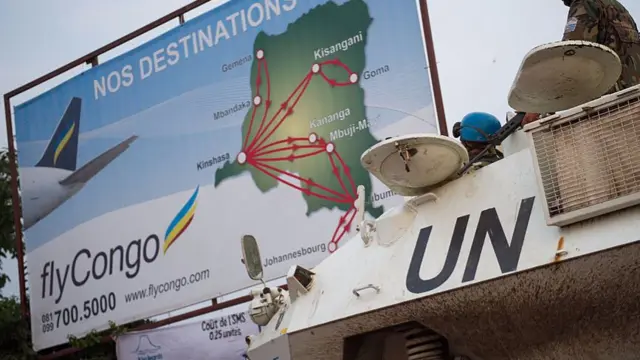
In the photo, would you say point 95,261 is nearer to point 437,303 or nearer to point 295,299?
point 295,299

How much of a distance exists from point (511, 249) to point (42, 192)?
8871 mm

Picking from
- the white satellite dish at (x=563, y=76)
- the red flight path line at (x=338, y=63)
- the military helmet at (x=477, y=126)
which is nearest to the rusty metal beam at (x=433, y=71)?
the red flight path line at (x=338, y=63)

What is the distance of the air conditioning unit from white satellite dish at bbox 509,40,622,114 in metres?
0.25

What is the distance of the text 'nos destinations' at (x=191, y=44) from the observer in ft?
35.9

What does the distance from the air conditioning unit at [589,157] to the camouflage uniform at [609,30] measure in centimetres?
109

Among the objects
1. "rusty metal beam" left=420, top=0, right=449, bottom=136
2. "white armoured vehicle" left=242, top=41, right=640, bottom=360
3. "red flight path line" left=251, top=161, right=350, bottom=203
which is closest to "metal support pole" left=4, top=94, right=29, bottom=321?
"red flight path line" left=251, top=161, right=350, bottom=203

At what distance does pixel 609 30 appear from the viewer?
18.8ft

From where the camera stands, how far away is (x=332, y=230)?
9.97m

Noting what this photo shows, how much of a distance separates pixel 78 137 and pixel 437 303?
8.30 metres

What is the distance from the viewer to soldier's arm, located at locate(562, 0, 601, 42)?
565cm

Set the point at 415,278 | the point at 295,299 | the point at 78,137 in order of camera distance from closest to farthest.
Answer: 1. the point at 415,278
2. the point at 295,299
3. the point at 78,137

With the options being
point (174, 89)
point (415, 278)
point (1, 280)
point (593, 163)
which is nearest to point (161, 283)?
point (174, 89)

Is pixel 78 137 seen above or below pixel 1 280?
above

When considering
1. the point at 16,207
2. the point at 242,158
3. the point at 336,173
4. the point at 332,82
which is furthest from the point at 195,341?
the point at 16,207
